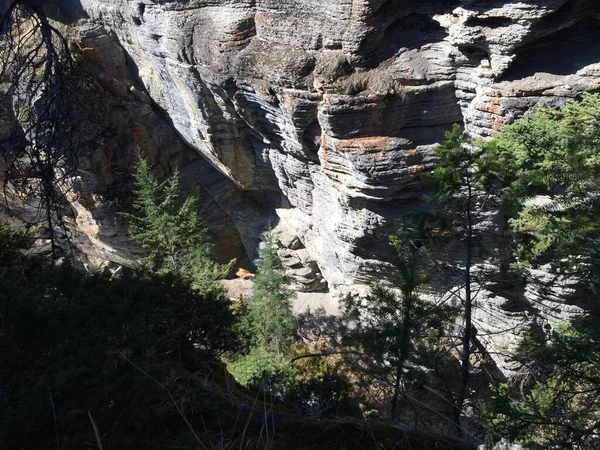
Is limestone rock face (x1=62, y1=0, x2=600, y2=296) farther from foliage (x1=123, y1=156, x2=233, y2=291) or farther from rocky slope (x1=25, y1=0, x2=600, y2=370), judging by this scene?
foliage (x1=123, y1=156, x2=233, y2=291)

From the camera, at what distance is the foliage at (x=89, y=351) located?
12.1 feet

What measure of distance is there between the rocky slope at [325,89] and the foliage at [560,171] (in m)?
2.56

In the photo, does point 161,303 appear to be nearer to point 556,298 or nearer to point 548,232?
point 548,232

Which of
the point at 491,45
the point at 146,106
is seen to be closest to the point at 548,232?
the point at 491,45

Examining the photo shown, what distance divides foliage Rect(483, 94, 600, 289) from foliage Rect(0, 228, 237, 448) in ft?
13.4

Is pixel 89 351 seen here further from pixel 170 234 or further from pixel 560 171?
pixel 170 234

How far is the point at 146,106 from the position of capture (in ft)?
55.0

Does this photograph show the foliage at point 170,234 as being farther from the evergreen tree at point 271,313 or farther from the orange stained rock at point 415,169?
the orange stained rock at point 415,169

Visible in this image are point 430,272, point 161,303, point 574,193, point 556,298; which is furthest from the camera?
point 556,298

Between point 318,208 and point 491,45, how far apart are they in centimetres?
649

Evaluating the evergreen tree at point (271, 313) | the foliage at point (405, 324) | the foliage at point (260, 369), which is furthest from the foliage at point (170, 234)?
the foliage at point (405, 324)

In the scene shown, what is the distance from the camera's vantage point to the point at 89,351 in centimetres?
418

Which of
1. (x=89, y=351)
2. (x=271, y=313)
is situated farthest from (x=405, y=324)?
(x=271, y=313)

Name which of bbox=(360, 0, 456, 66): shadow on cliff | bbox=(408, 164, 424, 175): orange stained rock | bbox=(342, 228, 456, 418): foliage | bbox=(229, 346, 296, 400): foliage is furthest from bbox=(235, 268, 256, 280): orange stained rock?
bbox=(342, 228, 456, 418): foliage
